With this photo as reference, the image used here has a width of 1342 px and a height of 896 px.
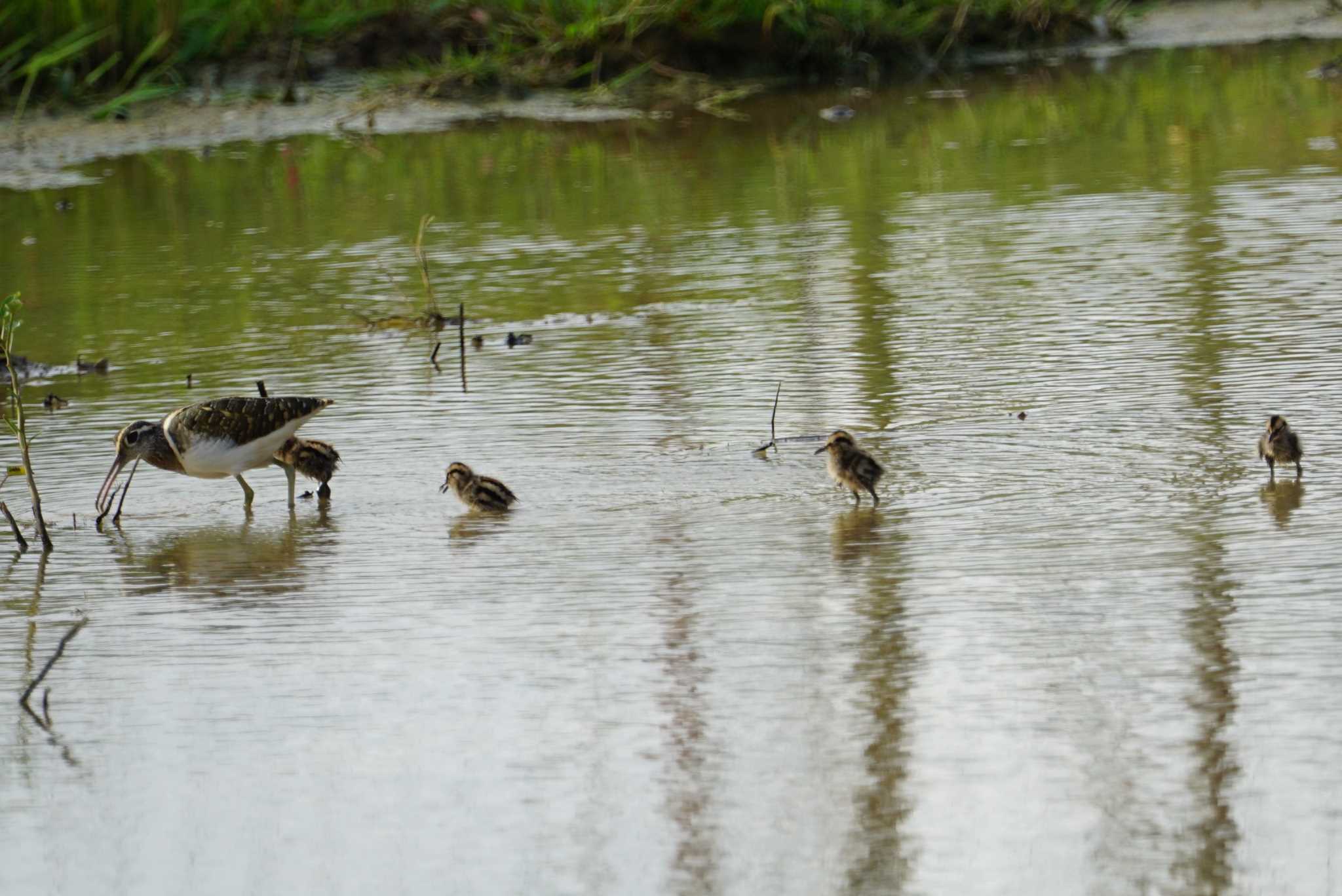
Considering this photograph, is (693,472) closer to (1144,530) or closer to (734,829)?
(1144,530)

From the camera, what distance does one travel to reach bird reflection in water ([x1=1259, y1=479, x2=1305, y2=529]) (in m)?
6.12

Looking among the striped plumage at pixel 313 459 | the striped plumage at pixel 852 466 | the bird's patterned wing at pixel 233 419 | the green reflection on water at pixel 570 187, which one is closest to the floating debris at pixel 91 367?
the green reflection on water at pixel 570 187

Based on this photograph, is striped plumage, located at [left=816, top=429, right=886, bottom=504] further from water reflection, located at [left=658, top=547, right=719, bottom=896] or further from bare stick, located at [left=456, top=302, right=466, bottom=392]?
bare stick, located at [left=456, top=302, right=466, bottom=392]

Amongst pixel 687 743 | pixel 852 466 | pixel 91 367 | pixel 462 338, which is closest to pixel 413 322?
pixel 462 338

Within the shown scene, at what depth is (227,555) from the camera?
680 centimetres

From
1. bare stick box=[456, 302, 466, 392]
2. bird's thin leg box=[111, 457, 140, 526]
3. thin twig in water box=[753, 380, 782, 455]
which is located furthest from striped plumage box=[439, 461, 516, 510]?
bare stick box=[456, 302, 466, 392]

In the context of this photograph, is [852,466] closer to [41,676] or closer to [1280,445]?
[1280,445]

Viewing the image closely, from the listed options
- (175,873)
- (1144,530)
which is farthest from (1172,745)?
(175,873)

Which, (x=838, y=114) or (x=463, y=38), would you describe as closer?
(x=838, y=114)

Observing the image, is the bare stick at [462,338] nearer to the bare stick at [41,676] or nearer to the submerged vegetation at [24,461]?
the submerged vegetation at [24,461]

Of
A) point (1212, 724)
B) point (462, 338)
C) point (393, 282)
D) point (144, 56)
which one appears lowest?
point (1212, 724)

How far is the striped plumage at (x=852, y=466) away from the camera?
6.62 m

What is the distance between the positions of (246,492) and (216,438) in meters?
0.52

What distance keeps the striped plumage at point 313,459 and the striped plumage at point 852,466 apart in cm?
187
